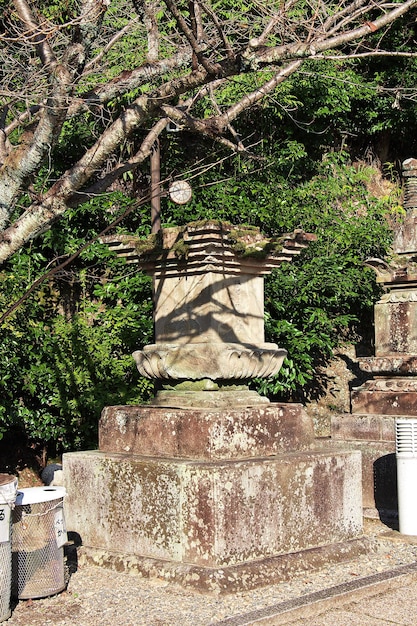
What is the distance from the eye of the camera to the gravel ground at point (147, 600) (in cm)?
448

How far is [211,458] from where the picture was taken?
17.5 ft

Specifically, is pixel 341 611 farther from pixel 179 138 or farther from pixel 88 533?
pixel 179 138

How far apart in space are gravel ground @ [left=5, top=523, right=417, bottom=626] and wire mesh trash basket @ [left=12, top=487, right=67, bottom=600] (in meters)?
0.09

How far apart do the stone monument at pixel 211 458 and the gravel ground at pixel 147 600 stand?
0.30 ft

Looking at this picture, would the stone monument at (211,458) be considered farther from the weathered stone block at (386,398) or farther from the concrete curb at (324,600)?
the weathered stone block at (386,398)

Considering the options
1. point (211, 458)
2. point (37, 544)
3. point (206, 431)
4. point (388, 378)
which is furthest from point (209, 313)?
point (388, 378)

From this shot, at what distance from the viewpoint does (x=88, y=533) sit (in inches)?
226

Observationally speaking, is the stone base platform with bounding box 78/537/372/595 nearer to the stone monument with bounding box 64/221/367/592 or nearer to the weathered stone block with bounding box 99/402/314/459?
the stone monument with bounding box 64/221/367/592

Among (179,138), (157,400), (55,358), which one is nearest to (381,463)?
(157,400)

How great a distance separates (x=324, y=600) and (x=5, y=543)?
6.23 ft

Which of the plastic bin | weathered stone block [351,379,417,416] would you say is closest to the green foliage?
weathered stone block [351,379,417,416]

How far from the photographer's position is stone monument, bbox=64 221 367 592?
5055mm

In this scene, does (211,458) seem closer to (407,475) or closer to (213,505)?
(213,505)

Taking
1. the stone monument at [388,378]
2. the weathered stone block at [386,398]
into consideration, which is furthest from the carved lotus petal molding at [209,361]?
the weathered stone block at [386,398]
